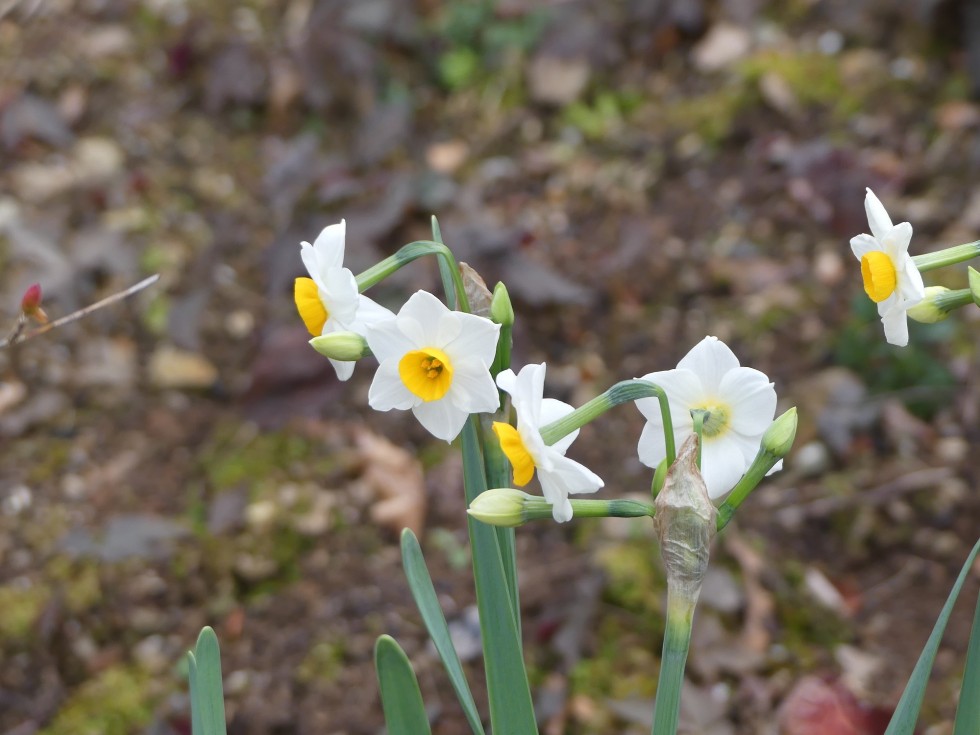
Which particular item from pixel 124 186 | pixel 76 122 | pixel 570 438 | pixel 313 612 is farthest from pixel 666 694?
pixel 76 122

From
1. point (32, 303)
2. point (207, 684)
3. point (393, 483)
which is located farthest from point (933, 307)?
point (393, 483)

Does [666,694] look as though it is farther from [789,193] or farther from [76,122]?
[76,122]

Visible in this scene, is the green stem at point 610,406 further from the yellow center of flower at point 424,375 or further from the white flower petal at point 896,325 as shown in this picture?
the white flower petal at point 896,325

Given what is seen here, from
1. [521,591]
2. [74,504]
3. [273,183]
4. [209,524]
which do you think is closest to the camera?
[521,591]

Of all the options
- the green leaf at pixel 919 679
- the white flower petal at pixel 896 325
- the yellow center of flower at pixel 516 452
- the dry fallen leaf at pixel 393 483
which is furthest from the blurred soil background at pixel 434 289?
the yellow center of flower at pixel 516 452

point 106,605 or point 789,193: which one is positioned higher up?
point 789,193

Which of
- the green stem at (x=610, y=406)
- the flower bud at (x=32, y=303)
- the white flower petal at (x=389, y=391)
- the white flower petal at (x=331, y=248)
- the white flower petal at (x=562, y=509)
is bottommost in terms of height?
the white flower petal at (x=562, y=509)
